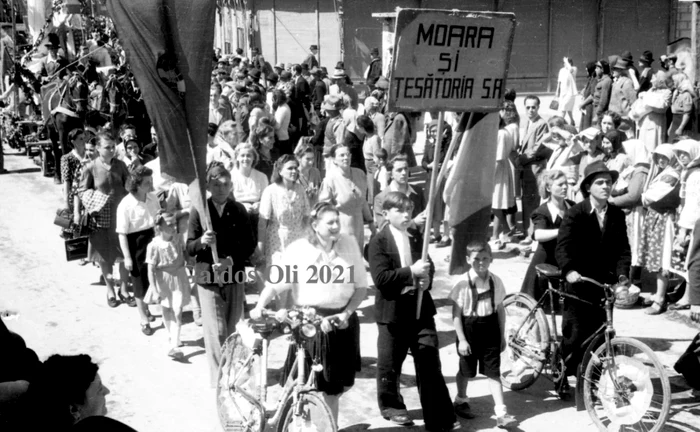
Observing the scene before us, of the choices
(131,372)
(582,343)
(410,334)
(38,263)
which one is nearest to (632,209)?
(582,343)

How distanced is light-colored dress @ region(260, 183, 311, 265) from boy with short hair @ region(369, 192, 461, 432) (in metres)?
1.84

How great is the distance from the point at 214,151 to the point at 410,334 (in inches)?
196

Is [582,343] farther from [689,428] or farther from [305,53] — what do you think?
[305,53]

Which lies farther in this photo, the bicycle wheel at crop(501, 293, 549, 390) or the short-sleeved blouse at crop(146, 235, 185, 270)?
the short-sleeved blouse at crop(146, 235, 185, 270)

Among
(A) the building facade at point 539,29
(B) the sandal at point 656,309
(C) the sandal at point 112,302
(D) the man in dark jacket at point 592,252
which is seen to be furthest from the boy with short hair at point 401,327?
(A) the building facade at point 539,29

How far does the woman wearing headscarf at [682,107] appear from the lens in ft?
49.9

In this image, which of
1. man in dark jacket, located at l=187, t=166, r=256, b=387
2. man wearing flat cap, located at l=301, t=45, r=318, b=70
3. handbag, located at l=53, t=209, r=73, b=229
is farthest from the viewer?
man wearing flat cap, located at l=301, t=45, r=318, b=70

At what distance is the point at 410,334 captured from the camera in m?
7.00

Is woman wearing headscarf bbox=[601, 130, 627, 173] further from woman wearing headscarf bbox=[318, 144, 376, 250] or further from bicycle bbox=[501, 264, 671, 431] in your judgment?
bicycle bbox=[501, 264, 671, 431]

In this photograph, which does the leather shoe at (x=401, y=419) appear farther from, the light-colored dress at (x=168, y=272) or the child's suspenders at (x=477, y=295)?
the light-colored dress at (x=168, y=272)

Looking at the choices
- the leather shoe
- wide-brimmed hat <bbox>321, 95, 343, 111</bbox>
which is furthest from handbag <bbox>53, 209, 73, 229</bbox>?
the leather shoe

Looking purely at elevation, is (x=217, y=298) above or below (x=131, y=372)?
above

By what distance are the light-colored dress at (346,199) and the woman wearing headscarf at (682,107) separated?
744cm

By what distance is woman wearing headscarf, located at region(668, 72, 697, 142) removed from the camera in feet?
49.9
